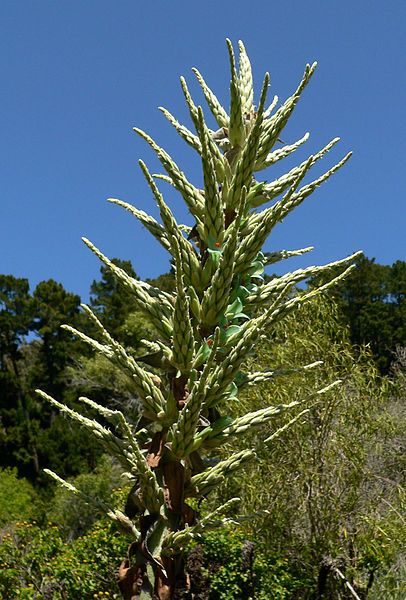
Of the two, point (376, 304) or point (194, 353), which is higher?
point (376, 304)

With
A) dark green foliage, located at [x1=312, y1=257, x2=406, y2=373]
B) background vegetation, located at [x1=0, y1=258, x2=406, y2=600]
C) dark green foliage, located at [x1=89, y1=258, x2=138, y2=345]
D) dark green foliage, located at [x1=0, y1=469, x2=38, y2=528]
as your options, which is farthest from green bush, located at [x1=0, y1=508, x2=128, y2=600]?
dark green foliage, located at [x1=312, y1=257, x2=406, y2=373]

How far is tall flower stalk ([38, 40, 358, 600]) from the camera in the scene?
1477 mm

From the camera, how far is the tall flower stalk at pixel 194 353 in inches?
58.1

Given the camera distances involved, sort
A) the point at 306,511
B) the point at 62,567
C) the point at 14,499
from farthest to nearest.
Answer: the point at 14,499
the point at 306,511
the point at 62,567

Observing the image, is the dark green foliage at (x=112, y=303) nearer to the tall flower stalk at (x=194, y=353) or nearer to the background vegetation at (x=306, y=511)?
the background vegetation at (x=306, y=511)

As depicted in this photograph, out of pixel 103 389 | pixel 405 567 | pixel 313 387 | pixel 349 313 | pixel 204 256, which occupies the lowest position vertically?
pixel 405 567

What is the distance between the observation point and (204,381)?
4.62 feet

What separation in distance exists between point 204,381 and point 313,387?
682 cm

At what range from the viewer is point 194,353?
157 cm

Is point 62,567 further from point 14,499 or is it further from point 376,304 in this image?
point 376,304

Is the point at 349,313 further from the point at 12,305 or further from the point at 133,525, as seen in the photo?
the point at 133,525

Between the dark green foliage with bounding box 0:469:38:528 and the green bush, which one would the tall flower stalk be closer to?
the green bush

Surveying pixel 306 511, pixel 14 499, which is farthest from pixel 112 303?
pixel 306 511

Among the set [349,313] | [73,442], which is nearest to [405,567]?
[73,442]
